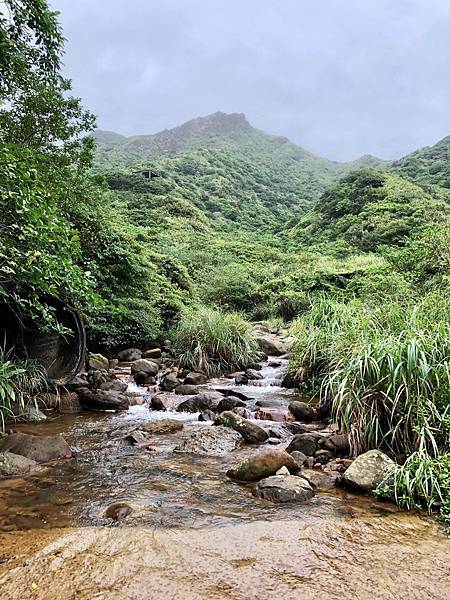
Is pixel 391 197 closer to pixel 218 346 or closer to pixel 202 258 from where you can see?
pixel 202 258

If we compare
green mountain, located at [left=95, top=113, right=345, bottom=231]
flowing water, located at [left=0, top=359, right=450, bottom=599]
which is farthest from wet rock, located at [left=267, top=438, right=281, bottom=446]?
green mountain, located at [left=95, top=113, right=345, bottom=231]

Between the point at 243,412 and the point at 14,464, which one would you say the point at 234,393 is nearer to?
the point at 243,412

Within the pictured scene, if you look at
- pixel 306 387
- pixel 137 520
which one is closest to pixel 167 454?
pixel 137 520

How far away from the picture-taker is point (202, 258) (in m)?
25.9

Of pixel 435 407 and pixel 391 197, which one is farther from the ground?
pixel 391 197

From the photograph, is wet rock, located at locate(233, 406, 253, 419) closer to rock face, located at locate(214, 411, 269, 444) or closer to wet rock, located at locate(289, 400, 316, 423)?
wet rock, located at locate(289, 400, 316, 423)

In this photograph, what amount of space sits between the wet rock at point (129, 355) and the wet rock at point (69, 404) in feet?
13.6

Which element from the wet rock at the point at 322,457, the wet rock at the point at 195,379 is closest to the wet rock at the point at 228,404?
the wet rock at the point at 195,379

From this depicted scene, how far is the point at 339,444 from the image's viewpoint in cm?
487

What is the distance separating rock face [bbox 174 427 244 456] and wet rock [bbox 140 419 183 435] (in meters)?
0.54

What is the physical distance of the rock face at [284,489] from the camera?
3795mm

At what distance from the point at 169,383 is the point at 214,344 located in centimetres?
196

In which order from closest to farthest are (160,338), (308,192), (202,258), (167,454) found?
(167,454)
(160,338)
(202,258)
(308,192)

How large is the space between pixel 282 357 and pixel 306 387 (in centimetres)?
366
